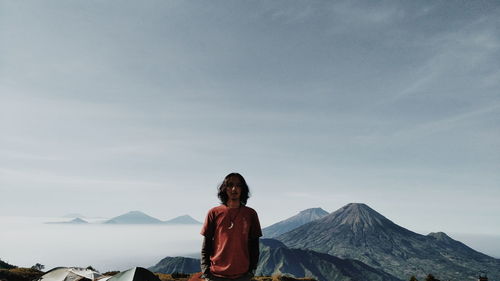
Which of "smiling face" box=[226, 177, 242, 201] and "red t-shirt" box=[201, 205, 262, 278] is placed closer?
"red t-shirt" box=[201, 205, 262, 278]

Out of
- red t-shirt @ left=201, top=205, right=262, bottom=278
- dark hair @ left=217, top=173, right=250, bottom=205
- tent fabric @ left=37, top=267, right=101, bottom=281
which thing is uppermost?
dark hair @ left=217, top=173, right=250, bottom=205

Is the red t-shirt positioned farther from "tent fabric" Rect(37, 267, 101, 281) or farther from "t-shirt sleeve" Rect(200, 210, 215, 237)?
"tent fabric" Rect(37, 267, 101, 281)

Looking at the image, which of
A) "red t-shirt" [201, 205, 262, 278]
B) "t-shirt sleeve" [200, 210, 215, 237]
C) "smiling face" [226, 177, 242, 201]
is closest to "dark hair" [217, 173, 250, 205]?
"smiling face" [226, 177, 242, 201]

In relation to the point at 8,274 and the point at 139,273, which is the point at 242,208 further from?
the point at 8,274

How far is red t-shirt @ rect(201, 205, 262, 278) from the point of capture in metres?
5.16

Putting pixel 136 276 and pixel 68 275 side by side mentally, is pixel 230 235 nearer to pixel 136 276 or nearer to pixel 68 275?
pixel 136 276

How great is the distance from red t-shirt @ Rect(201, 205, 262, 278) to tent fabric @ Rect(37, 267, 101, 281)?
17.5 metres

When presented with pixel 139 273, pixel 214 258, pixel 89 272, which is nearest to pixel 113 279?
pixel 139 273

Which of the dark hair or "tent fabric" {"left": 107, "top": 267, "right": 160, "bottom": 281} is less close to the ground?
the dark hair

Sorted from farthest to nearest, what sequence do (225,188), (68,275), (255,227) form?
1. (68,275)
2. (225,188)
3. (255,227)

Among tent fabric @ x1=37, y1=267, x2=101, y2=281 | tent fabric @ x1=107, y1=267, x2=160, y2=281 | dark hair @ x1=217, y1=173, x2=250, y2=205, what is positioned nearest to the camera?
dark hair @ x1=217, y1=173, x2=250, y2=205

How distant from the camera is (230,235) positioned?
5281 millimetres

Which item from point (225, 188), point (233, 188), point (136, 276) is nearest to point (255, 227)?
point (233, 188)

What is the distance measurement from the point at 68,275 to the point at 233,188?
18880 millimetres
